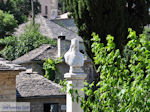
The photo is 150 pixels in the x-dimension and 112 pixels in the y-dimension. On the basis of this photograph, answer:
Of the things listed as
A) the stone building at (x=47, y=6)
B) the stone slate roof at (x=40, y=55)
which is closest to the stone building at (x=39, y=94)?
the stone slate roof at (x=40, y=55)

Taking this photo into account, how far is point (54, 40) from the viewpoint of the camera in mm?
30031

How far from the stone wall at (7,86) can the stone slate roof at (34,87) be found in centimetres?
366

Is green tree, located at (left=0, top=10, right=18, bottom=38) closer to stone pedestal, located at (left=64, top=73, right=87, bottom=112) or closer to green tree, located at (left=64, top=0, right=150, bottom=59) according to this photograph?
green tree, located at (left=64, top=0, right=150, bottom=59)

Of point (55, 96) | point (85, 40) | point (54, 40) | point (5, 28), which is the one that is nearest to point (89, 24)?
point (85, 40)

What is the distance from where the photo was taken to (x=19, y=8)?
4606cm

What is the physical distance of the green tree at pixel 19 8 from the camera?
135ft

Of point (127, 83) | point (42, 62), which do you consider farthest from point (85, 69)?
point (127, 83)

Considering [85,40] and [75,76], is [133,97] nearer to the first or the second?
[75,76]

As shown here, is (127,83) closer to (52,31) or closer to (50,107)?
(50,107)

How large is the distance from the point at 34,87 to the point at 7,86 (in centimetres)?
459

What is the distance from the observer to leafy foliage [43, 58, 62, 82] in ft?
68.0

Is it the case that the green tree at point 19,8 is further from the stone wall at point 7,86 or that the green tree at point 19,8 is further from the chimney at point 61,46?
the stone wall at point 7,86

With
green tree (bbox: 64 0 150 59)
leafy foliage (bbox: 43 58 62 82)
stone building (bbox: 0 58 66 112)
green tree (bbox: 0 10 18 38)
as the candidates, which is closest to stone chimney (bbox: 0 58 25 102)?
stone building (bbox: 0 58 66 112)

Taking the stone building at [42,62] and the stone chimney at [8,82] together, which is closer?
the stone chimney at [8,82]
